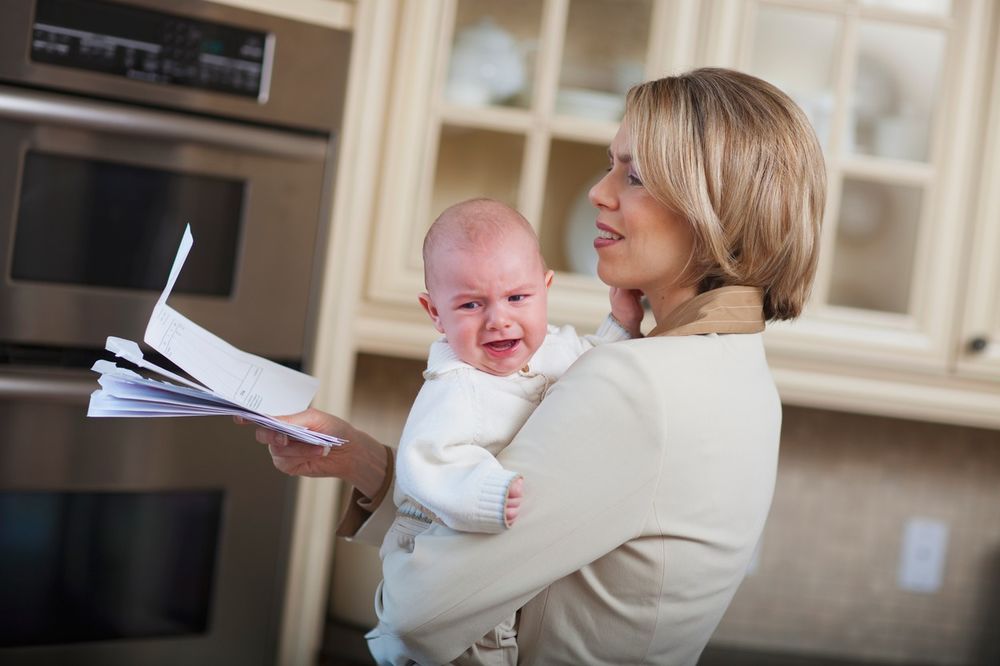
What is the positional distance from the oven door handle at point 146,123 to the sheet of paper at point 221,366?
1.92 ft

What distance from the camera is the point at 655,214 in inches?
41.6

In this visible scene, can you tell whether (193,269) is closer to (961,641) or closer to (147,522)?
(147,522)

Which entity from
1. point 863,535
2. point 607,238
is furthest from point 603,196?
point 863,535

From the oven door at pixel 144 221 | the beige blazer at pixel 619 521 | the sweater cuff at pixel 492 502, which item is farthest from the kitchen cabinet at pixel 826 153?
the sweater cuff at pixel 492 502

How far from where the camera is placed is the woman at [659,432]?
0.92 meters

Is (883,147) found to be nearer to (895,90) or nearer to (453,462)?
(895,90)

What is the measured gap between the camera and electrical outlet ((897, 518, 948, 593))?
233 centimetres

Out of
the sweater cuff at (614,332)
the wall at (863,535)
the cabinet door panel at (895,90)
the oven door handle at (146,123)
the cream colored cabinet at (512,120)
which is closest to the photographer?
the sweater cuff at (614,332)

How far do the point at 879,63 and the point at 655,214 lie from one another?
109 centimetres

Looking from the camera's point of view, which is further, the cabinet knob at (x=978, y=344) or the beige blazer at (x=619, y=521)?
the cabinet knob at (x=978, y=344)

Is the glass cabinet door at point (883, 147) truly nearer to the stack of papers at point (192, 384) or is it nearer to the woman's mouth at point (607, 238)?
the woman's mouth at point (607, 238)

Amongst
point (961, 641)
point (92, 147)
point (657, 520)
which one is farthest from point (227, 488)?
point (961, 641)

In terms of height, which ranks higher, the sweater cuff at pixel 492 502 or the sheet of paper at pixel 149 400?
the sheet of paper at pixel 149 400

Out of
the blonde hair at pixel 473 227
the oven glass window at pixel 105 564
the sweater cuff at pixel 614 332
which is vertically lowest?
the oven glass window at pixel 105 564
